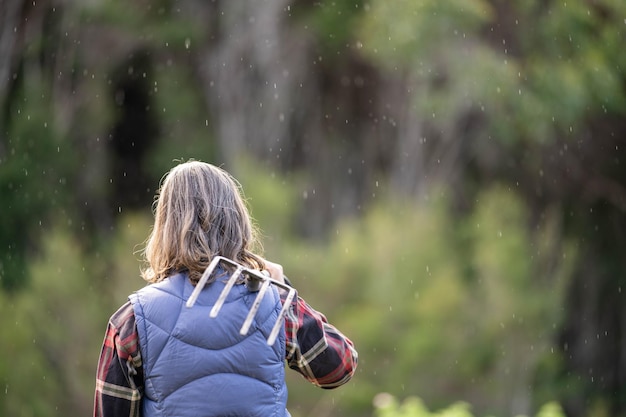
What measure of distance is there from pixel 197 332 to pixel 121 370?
0.63 ft

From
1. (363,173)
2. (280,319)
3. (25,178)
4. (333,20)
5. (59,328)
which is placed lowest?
(59,328)

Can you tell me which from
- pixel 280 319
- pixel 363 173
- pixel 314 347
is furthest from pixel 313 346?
pixel 363 173

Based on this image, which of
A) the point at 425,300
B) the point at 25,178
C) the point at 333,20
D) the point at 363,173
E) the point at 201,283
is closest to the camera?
the point at 201,283

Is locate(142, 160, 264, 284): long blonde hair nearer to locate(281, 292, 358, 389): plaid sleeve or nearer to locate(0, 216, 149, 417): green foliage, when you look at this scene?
locate(281, 292, 358, 389): plaid sleeve

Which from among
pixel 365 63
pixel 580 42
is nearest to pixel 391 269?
pixel 580 42

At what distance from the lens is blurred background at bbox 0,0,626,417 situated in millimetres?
10203

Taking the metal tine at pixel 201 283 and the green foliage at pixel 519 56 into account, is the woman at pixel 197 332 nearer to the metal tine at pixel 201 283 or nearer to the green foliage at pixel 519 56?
the metal tine at pixel 201 283

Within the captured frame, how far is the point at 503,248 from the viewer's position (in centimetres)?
1055

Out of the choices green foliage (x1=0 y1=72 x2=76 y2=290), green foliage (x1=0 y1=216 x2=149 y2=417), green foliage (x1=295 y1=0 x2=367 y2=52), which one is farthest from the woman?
green foliage (x1=295 y1=0 x2=367 y2=52)

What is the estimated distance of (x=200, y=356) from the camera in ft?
6.76

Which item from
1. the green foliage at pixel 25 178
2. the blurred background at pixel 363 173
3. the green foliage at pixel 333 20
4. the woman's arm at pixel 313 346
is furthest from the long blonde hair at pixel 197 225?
the green foliage at pixel 333 20

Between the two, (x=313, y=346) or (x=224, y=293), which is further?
(x=313, y=346)

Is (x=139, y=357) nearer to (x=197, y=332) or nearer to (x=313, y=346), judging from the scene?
(x=197, y=332)

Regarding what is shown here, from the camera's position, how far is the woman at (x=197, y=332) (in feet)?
6.76
